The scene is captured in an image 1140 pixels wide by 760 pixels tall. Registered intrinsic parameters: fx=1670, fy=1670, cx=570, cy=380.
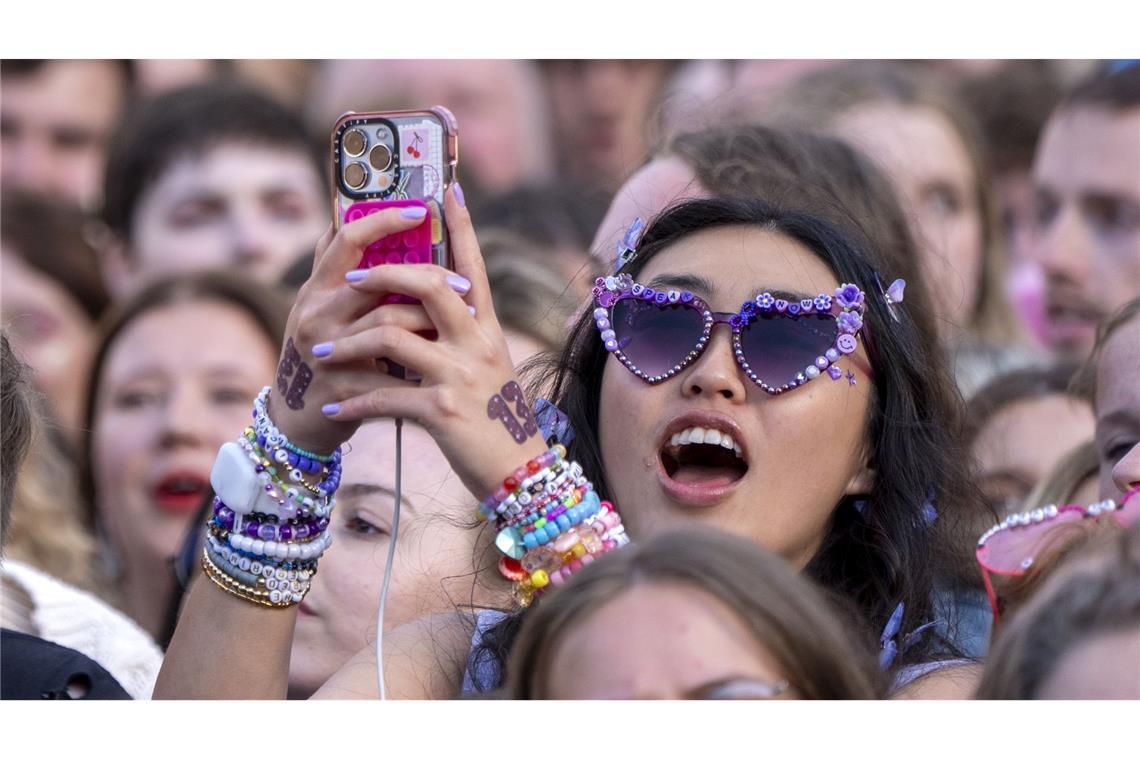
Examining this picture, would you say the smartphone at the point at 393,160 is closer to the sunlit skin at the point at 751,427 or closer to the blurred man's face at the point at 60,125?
the sunlit skin at the point at 751,427


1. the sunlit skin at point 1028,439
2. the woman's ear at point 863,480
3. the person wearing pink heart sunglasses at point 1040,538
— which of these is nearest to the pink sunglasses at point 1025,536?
the person wearing pink heart sunglasses at point 1040,538

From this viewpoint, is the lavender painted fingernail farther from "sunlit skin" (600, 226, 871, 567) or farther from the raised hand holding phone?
"sunlit skin" (600, 226, 871, 567)

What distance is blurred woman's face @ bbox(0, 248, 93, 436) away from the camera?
5090 millimetres

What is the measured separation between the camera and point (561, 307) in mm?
3377

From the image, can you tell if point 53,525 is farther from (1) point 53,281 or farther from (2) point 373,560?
(1) point 53,281

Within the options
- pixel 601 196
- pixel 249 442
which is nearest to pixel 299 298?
pixel 249 442

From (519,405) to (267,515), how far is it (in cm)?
37

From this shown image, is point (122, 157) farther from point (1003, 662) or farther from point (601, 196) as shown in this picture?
point (1003, 662)

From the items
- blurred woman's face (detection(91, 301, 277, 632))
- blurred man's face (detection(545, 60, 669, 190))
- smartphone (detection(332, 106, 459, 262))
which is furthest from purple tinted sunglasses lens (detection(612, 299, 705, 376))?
blurred man's face (detection(545, 60, 669, 190))

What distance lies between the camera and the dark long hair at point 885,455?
8.43 feet

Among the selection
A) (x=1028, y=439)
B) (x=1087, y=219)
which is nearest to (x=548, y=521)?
(x=1028, y=439)

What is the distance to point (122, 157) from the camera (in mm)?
5254

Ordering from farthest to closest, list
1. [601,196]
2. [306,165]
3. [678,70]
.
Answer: [678,70] → [306,165] → [601,196]
